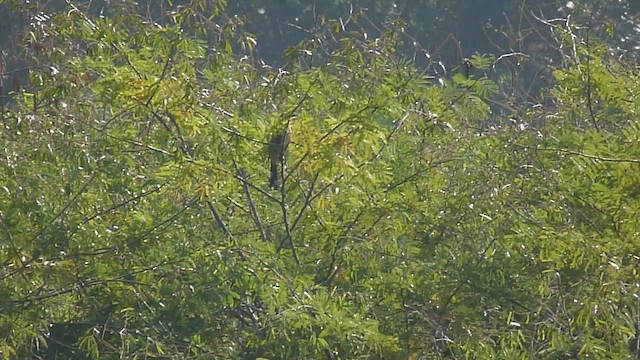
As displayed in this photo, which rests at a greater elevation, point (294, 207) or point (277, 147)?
point (277, 147)

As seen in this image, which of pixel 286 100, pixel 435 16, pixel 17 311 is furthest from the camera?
pixel 435 16

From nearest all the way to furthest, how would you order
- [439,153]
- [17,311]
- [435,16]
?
[17,311]
[439,153]
[435,16]

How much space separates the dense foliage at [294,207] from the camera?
4527 mm

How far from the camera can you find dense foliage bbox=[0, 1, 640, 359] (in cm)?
453

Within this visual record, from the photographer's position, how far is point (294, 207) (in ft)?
16.8

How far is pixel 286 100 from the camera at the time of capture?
197 inches

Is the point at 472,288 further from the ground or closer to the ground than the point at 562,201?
closer to the ground

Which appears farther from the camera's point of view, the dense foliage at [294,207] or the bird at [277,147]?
the bird at [277,147]

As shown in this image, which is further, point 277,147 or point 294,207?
point 294,207

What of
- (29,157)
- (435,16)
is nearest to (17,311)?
(29,157)

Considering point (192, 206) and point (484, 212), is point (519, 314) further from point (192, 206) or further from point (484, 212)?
point (192, 206)

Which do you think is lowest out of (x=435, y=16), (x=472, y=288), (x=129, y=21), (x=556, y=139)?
(x=435, y=16)

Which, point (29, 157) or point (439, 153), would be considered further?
point (439, 153)

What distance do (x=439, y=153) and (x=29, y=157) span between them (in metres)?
1.62
